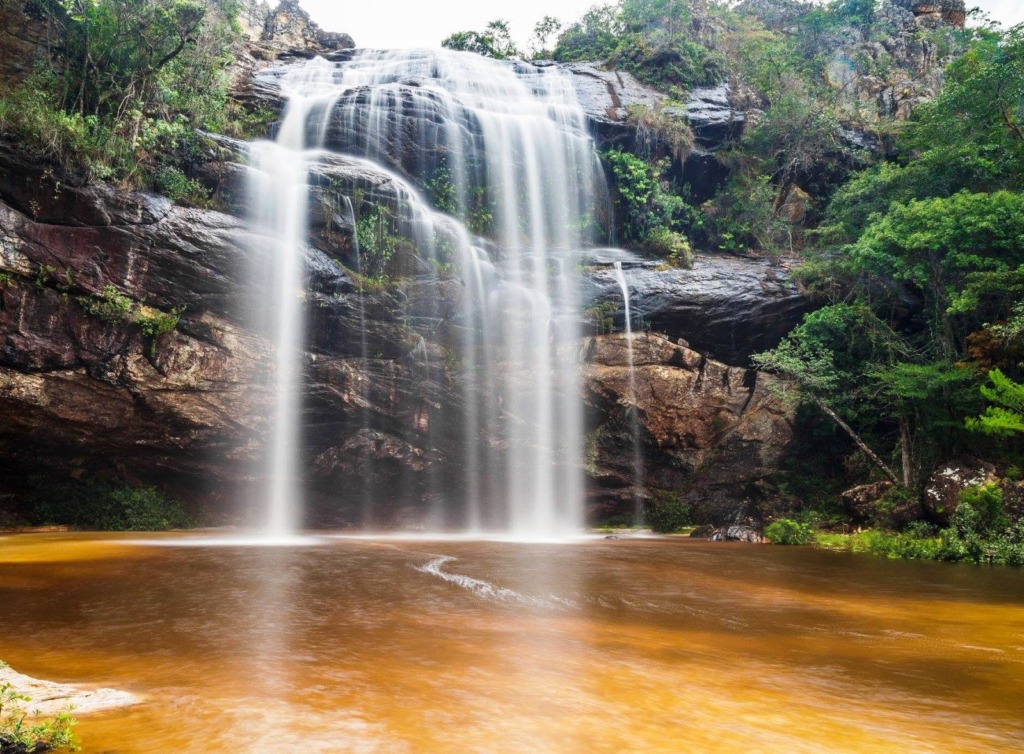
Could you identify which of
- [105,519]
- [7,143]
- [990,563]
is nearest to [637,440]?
[990,563]

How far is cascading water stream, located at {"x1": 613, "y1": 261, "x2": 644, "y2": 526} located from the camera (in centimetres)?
1811

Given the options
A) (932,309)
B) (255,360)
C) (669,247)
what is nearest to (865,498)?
(932,309)

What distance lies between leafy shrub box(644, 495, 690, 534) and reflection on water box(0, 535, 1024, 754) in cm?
966

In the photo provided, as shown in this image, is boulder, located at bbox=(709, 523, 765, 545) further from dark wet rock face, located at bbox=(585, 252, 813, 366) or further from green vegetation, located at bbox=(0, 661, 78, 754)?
green vegetation, located at bbox=(0, 661, 78, 754)

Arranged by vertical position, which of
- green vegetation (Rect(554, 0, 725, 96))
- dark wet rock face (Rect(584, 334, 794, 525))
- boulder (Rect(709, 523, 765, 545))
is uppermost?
green vegetation (Rect(554, 0, 725, 96))

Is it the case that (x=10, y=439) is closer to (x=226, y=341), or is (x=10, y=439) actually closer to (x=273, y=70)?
(x=226, y=341)

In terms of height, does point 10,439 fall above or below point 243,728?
above

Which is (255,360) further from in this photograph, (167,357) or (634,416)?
(634,416)

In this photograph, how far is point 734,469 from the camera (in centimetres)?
1828

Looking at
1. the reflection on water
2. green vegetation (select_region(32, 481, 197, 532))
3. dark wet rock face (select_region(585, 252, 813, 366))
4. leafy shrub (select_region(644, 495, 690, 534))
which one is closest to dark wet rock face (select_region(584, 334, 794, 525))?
leafy shrub (select_region(644, 495, 690, 534))

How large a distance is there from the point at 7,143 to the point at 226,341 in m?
5.75

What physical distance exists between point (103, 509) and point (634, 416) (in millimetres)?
13621

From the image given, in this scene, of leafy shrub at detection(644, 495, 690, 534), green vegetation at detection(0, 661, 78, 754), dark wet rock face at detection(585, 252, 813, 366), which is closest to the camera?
green vegetation at detection(0, 661, 78, 754)

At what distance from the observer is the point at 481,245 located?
18.8 m
